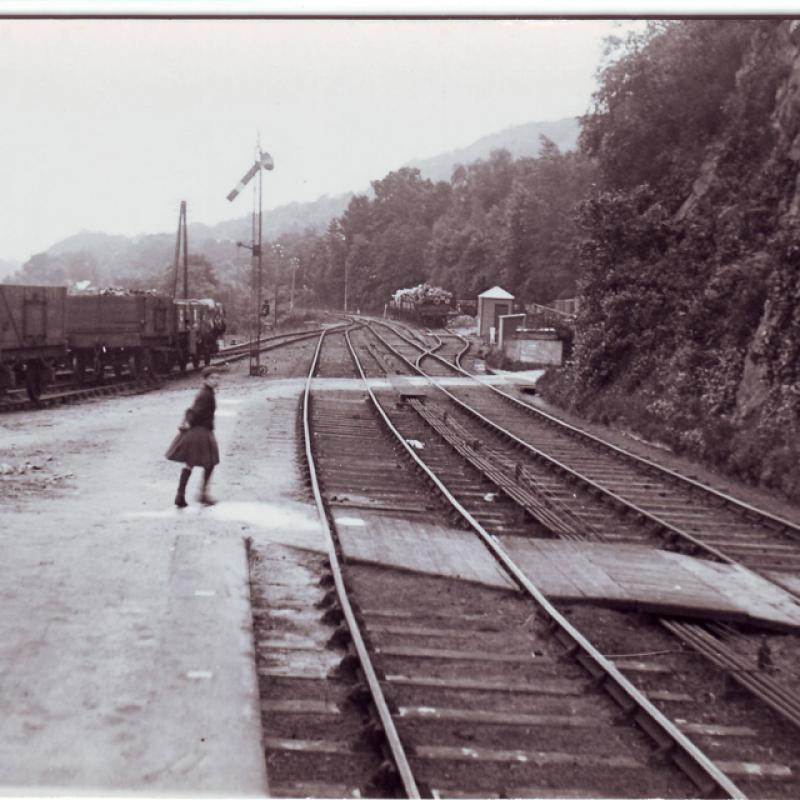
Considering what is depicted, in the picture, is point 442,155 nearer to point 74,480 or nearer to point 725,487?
point 74,480

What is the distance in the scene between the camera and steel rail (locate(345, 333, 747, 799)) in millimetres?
4508

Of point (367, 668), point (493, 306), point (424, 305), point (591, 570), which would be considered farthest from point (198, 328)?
point (424, 305)

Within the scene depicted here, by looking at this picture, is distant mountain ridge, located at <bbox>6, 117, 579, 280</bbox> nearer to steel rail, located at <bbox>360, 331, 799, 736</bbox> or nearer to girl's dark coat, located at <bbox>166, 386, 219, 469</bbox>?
girl's dark coat, located at <bbox>166, 386, 219, 469</bbox>

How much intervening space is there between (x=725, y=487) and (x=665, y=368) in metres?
5.53

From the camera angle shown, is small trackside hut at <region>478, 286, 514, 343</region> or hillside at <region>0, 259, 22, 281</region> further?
small trackside hut at <region>478, 286, 514, 343</region>

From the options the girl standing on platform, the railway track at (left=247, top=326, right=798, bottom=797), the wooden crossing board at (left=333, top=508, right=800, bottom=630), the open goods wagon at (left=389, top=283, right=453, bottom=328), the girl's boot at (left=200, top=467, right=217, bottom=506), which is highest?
the open goods wagon at (left=389, top=283, right=453, bottom=328)

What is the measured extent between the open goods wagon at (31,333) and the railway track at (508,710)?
37.8ft

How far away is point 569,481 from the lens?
11773 millimetres

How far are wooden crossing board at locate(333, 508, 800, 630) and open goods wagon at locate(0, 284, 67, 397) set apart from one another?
10392mm

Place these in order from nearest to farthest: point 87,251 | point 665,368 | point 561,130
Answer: point 561,130 < point 87,251 < point 665,368

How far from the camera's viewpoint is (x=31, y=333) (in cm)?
1781

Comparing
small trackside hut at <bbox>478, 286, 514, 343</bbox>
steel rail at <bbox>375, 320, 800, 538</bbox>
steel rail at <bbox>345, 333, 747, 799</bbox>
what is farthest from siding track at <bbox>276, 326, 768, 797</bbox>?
small trackside hut at <bbox>478, 286, 514, 343</bbox>

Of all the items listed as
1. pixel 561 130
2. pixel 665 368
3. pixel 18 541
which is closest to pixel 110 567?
pixel 18 541

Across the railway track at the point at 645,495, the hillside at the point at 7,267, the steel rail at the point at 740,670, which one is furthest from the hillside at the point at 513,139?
the steel rail at the point at 740,670
